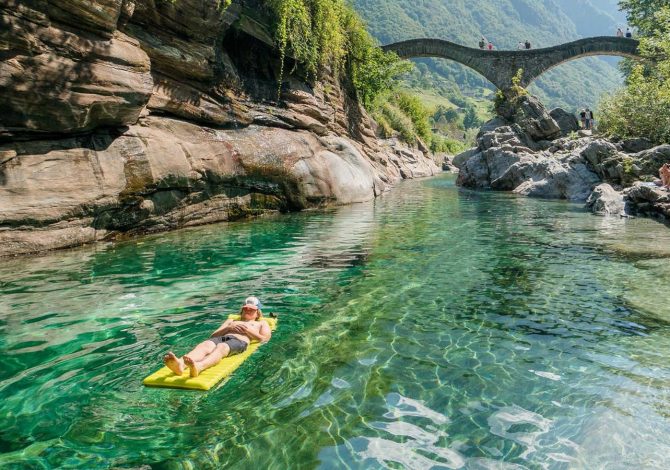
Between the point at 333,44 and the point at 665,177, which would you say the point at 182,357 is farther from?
the point at 333,44

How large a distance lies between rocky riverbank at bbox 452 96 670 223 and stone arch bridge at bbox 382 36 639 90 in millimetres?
8173

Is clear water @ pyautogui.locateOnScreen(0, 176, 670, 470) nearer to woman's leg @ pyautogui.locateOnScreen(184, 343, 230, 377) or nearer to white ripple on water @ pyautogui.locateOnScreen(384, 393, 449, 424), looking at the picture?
white ripple on water @ pyautogui.locateOnScreen(384, 393, 449, 424)

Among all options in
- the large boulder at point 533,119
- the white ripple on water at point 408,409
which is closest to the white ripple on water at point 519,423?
the white ripple on water at point 408,409

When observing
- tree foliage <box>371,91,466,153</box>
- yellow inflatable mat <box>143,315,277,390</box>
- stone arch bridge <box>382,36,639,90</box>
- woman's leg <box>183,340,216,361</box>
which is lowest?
yellow inflatable mat <box>143,315,277,390</box>

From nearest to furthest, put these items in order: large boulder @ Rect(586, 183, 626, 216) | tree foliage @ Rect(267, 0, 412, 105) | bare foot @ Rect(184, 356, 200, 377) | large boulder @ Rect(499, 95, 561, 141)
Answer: bare foot @ Rect(184, 356, 200, 377), large boulder @ Rect(586, 183, 626, 216), tree foliage @ Rect(267, 0, 412, 105), large boulder @ Rect(499, 95, 561, 141)

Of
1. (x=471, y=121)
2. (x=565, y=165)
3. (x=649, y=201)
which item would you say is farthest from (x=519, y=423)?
(x=471, y=121)

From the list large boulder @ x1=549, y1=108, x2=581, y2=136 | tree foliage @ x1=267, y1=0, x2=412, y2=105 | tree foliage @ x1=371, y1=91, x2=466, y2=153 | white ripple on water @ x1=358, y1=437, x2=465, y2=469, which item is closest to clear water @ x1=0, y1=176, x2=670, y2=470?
white ripple on water @ x1=358, y1=437, x2=465, y2=469

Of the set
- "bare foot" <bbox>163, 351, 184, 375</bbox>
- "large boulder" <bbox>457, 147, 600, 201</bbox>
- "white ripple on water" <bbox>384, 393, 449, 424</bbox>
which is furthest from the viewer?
"large boulder" <bbox>457, 147, 600, 201</bbox>

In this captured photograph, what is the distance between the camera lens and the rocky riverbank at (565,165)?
1912 centimetres

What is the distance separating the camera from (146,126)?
49.5 feet

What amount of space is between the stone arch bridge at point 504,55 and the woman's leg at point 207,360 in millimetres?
47348

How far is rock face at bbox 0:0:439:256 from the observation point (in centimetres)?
1160

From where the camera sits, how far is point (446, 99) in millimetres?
178500

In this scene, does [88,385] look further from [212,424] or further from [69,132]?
[69,132]
